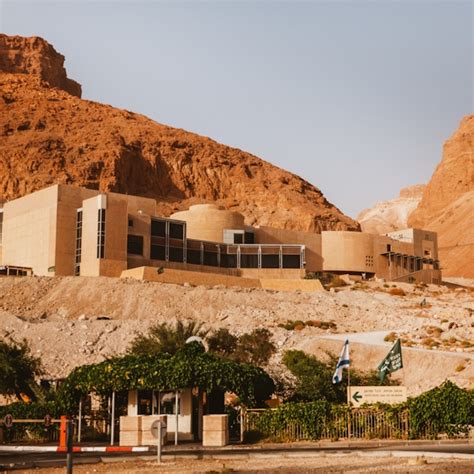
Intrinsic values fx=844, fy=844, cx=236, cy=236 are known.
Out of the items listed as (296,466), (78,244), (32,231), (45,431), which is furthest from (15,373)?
(32,231)

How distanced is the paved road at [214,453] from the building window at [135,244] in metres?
51.9

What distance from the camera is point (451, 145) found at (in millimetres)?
195875

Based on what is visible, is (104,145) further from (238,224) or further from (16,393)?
(16,393)

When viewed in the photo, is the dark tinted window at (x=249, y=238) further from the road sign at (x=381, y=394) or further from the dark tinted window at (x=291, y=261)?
the road sign at (x=381, y=394)

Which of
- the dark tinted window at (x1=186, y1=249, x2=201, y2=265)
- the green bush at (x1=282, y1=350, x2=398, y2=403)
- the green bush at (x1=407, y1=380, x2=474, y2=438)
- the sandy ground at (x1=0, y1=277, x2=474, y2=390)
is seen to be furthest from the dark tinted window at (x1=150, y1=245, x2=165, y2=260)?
the green bush at (x1=407, y1=380, x2=474, y2=438)

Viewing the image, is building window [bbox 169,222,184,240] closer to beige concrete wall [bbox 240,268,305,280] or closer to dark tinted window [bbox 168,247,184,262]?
dark tinted window [bbox 168,247,184,262]

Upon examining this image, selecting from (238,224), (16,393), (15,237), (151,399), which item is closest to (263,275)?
(238,224)

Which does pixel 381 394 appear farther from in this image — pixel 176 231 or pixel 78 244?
pixel 176 231

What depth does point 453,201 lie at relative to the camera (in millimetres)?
183000

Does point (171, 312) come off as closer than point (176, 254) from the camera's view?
Yes

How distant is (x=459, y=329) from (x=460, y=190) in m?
137

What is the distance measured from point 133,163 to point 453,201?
2967 inches

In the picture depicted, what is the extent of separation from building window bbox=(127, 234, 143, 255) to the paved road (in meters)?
51.9

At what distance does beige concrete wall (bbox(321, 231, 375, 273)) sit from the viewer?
3511 inches
